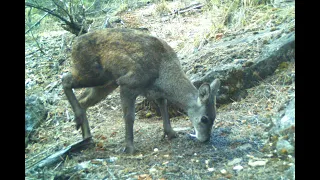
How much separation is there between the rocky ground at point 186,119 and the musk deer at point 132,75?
22 cm

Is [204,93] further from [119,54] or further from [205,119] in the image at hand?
[119,54]

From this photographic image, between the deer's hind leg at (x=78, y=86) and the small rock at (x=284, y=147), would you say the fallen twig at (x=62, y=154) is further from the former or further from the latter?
the small rock at (x=284, y=147)

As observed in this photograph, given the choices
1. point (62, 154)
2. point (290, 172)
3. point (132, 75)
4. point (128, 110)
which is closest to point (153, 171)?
point (62, 154)

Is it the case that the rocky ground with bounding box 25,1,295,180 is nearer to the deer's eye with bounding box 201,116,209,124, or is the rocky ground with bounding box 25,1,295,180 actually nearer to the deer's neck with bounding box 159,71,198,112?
the deer's eye with bounding box 201,116,209,124

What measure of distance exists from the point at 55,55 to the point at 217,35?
238cm

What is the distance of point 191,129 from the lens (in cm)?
459

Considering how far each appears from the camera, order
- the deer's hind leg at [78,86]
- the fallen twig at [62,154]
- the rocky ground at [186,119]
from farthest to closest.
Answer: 1. the deer's hind leg at [78,86]
2. the fallen twig at [62,154]
3. the rocky ground at [186,119]

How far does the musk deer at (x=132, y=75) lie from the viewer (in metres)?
4.20

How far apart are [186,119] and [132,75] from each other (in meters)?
1.22

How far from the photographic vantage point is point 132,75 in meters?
4.18

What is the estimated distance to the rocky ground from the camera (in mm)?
3027

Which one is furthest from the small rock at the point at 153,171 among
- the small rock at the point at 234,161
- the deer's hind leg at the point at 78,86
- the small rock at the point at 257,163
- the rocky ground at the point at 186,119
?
the deer's hind leg at the point at 78,86

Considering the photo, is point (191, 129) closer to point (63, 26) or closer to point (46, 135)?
point (46, 135)
